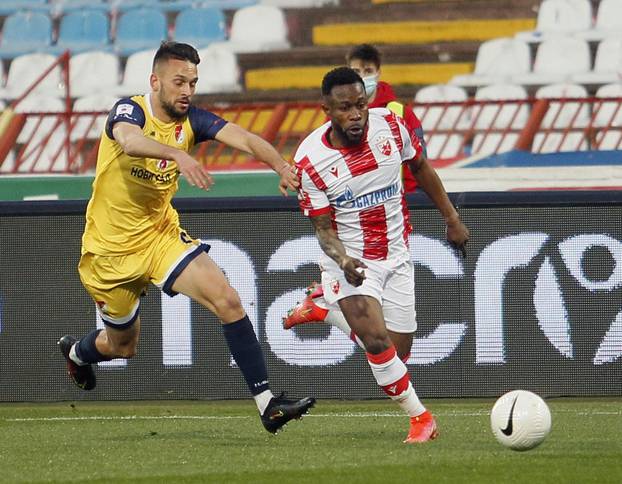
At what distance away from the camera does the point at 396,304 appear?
7.47 metres

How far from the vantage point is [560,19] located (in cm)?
1697

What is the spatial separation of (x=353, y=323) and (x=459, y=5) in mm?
11175

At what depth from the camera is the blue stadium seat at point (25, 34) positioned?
1903 cm

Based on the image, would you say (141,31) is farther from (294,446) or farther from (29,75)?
(294,446)

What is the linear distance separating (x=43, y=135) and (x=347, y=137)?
10.4 meters

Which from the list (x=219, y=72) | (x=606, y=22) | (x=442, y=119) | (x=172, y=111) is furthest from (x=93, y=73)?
(x=172, y=111)

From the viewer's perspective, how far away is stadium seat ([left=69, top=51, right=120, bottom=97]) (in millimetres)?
18172

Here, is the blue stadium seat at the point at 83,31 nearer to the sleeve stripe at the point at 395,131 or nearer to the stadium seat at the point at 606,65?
the stadium seat at the point at 606,65

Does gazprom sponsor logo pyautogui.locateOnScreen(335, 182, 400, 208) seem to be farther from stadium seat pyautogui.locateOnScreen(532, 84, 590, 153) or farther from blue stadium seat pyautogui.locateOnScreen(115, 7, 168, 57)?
blue stadium seat pyautogui.locateOnScreen(115, 7, 168, 57)

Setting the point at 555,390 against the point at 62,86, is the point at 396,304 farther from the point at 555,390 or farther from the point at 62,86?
the point at 62,86

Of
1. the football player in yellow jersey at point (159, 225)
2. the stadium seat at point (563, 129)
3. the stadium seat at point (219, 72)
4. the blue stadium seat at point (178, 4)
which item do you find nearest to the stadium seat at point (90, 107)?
the stadium seat at point (219, 72)

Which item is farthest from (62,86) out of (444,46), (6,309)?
(6,309)

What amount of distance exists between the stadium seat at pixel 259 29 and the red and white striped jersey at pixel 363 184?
35.7ft

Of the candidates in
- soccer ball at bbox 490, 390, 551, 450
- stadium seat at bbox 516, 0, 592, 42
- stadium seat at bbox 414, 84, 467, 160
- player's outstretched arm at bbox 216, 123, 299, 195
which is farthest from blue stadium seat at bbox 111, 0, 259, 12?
soccer ball at bbox 490, 390, 551, 450
